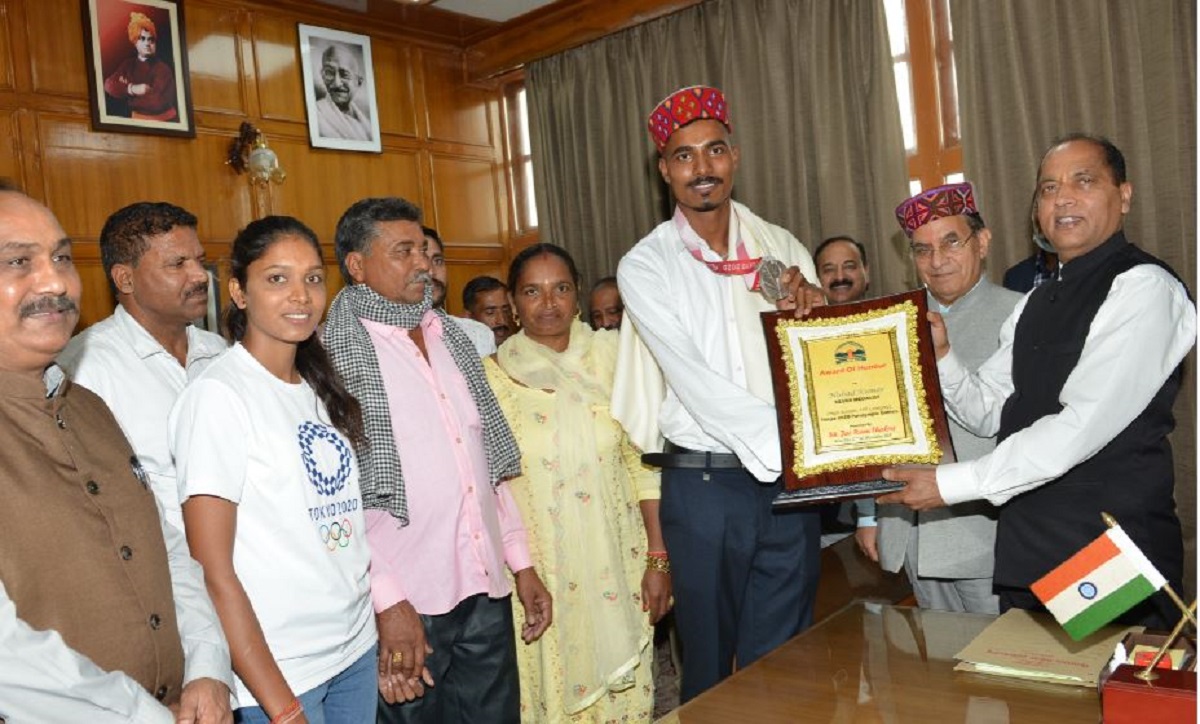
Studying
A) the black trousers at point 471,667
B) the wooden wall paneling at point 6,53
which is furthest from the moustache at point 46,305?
the wooden wall paneling at point 6,53

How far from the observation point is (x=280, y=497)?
1.79m

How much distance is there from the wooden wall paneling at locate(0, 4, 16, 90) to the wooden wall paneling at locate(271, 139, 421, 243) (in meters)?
1.45

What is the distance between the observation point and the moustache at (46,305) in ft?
4.63

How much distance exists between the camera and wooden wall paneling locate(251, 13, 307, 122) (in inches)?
237

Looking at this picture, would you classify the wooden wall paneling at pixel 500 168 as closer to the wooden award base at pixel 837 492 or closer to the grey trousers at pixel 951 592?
the grey trousers at pixel 951 592

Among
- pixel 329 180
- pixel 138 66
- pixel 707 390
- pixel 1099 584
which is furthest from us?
pixel 329 180

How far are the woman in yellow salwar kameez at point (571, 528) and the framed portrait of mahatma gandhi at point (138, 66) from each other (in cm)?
353

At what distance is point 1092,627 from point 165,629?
146 centimetres

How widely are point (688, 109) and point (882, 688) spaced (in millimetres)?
1512

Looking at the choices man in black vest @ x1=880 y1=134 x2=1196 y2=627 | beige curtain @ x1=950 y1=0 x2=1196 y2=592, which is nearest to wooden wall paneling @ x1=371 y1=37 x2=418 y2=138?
beige curtain @ x1=950 y1=0 x2=1196 y2=592

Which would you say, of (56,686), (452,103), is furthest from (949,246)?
(452,103)

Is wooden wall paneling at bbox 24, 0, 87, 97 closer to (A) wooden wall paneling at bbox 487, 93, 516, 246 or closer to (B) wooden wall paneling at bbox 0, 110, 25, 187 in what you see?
(B) wooden wall paneling at bbox 0, 110, 25, 187

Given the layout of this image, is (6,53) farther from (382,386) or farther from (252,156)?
(382,386)

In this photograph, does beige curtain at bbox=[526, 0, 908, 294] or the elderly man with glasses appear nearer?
the elderly man with glasses
